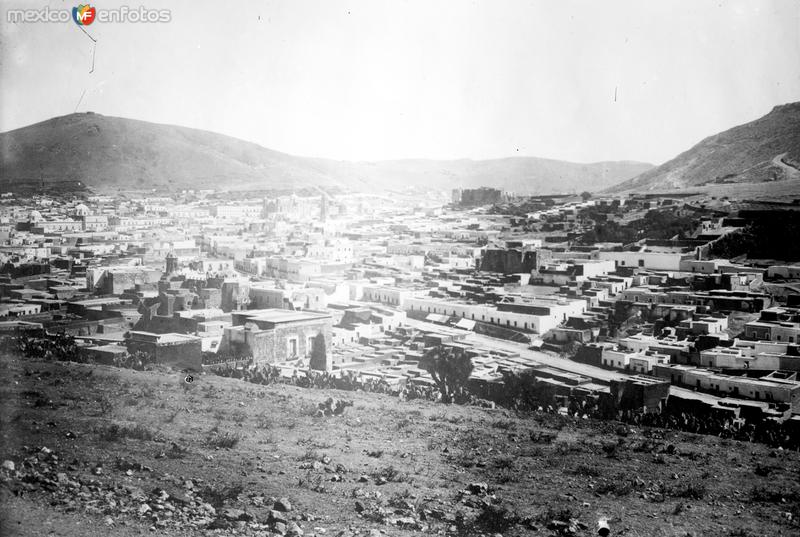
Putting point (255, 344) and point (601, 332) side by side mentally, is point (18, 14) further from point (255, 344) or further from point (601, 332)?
point (601, 332)

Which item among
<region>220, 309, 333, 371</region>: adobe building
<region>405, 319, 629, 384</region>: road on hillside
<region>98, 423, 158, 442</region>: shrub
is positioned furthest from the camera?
<region>405, 319, 629, 384</region>: road on hillside

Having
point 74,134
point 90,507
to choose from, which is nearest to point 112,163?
point 74,134

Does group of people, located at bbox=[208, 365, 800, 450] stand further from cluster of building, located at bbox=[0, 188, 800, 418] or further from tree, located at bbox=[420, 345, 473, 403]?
cluster of building, located at bbox=[0, 188, 800, 418]

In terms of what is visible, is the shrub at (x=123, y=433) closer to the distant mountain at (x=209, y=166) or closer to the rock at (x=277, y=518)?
the rock at (x=277, y=518)

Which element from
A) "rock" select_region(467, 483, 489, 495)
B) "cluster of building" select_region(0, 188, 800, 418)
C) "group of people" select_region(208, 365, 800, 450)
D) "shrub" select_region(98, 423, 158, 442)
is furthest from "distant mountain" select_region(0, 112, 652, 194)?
"rock" select_region(467, 483, 489, 495)

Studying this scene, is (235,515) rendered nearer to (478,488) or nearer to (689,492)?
(478,488)

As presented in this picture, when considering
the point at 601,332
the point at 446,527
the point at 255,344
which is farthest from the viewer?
the point at 601,332
